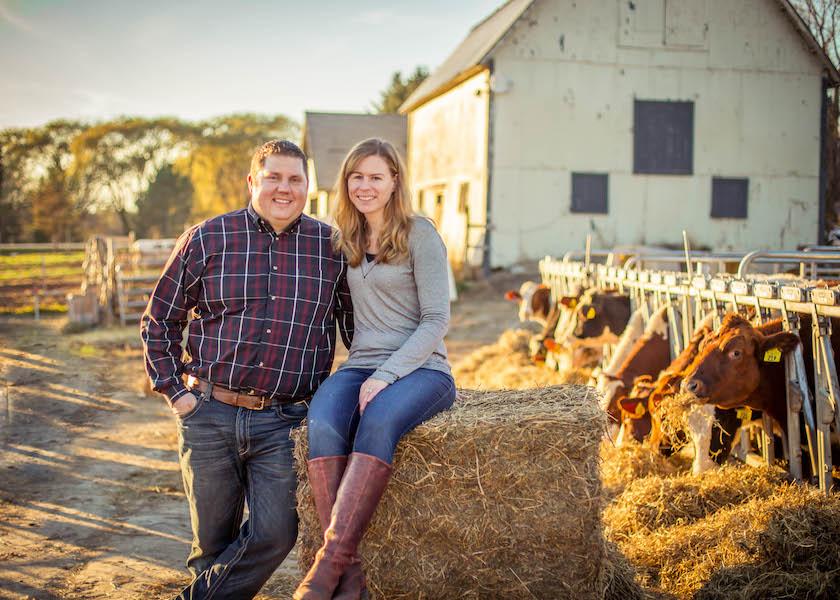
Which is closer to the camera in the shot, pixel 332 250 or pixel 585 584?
pixel 585 584

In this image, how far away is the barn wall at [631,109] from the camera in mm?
18562

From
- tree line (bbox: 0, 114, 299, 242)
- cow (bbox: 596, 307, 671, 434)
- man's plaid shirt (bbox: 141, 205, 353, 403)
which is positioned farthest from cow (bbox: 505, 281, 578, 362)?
tree line (bbox: 0, 114, 299, 242)

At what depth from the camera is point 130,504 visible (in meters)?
5.57

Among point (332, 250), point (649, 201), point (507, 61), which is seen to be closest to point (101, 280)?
point (507, 61)

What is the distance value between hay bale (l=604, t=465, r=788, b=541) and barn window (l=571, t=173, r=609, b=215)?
46.1ft

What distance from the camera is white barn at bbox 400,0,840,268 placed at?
18.6m

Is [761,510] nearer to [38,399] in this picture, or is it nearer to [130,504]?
[130,504]

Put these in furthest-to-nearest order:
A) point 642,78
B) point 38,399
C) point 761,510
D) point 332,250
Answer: point 642,78, point 38,399, point 761,510, point 332,250

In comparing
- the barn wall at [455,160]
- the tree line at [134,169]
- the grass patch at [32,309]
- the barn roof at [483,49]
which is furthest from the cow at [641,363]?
the tree line at [134,169]

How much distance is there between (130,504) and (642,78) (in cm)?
1619

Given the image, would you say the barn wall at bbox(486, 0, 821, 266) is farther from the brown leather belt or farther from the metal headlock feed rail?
the brown leather belt

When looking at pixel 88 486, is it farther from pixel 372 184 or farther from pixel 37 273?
pixel 37 273

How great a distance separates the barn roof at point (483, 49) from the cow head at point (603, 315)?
11132 millimetres

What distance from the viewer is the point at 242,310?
3520 mm
